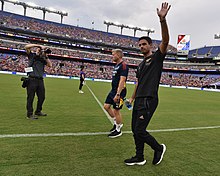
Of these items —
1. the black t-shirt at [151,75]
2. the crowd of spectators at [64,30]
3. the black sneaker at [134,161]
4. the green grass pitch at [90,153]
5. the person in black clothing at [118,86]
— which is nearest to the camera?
the green grass pitch at [90,153]

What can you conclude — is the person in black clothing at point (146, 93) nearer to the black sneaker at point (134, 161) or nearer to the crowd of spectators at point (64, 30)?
the black sneaker at point (134, 161)

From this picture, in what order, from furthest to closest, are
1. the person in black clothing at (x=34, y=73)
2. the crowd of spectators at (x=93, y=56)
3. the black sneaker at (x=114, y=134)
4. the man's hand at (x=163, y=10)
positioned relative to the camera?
the crowd of spectators at (x=93, y=56)
the person in black clothing at (x=34, y=73)
the black sneaker at (x=114, y=134)
the man's hand at (x=163, y=10)

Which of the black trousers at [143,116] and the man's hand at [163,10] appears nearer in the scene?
the man's hand at [163,10]

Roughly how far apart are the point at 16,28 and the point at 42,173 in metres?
64.5

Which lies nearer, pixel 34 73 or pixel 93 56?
pixel 34 73

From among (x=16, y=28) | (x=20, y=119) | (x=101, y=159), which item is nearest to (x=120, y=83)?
(x=101, y=159)

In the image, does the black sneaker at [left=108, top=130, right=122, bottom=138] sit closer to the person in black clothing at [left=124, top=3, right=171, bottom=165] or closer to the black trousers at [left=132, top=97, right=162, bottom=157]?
the person in black clothing at [left=124, top=3, right=171, bottom=165]

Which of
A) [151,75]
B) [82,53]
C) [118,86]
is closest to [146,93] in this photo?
[151,75]

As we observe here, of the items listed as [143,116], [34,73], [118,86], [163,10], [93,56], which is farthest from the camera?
[93,56]

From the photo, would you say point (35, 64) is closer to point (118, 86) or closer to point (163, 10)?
point (118, 86)

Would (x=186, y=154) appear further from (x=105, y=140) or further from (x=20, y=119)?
(x=20, y=119)

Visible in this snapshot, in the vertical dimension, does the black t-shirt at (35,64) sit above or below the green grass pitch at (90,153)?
above

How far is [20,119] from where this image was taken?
5.86 meters

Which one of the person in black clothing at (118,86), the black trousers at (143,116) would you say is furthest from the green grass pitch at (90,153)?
the black trousers at (143,116)
